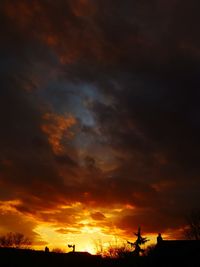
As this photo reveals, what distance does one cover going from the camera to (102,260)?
73.9 meters

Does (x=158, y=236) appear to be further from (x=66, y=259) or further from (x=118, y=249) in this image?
(x=66, y=259)

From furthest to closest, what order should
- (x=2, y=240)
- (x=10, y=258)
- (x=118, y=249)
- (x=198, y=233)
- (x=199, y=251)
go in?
1. (x=2, y=240)
2. (x=198, y=233)
3. (x=118, y=249)
4. (x=10, y=258)
5. (x=199, y=251)

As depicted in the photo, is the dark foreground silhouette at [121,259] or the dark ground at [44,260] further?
the dark ground at [44,260]

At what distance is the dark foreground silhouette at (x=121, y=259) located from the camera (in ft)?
161

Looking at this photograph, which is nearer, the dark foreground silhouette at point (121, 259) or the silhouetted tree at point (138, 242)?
the dark foreground silhouette at point (121, 259)

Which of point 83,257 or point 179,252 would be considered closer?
point 179,252

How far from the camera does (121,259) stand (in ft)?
209

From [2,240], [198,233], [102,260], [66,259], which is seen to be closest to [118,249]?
[102,260]

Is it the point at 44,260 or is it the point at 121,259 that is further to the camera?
the point at 44,260

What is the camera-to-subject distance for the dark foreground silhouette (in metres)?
49.2

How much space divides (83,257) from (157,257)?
29.6 metres

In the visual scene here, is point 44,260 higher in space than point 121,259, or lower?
higher

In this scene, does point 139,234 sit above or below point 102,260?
above

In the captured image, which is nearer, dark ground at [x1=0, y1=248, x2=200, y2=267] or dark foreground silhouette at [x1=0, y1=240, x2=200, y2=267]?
dark foreground silhouette at [x1=0, y1=240, x2=200, y2=267]
